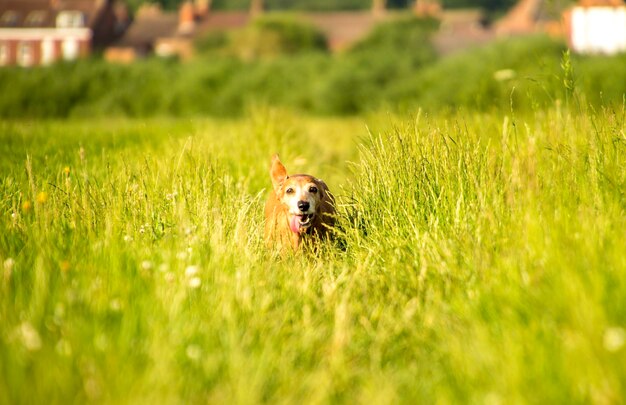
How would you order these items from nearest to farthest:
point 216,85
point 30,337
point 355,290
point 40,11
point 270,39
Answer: point 30,337, point 355,290, point 216,85, point 270,39, point 40,11

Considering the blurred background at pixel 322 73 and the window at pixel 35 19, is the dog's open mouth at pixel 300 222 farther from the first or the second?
the window at pixel 35 19

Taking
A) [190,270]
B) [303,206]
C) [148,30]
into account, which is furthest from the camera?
[148,30]

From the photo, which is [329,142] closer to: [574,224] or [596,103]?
[596,103]

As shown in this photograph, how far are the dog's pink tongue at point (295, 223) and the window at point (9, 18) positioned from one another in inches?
2762

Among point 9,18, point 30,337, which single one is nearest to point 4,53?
point 9,18

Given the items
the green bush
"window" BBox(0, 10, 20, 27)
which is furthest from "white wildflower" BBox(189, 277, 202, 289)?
"window" BBox(0, 10, 20, 27)

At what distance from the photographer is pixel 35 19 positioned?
71.6m

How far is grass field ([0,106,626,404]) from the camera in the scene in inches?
132

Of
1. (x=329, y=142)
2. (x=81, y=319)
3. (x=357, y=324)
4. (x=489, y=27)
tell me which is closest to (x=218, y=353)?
(x=81, y=319)

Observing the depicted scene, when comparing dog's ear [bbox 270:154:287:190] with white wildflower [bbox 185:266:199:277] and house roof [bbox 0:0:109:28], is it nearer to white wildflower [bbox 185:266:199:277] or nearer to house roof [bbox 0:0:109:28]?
white wildflower [bbox 185:266:199:277]

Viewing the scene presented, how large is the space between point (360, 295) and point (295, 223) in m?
1.57

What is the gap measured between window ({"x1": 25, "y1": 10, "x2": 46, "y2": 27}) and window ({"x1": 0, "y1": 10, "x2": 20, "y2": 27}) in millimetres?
907

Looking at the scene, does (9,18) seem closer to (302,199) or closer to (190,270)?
(302,199)

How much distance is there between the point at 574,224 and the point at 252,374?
5.94 feet
